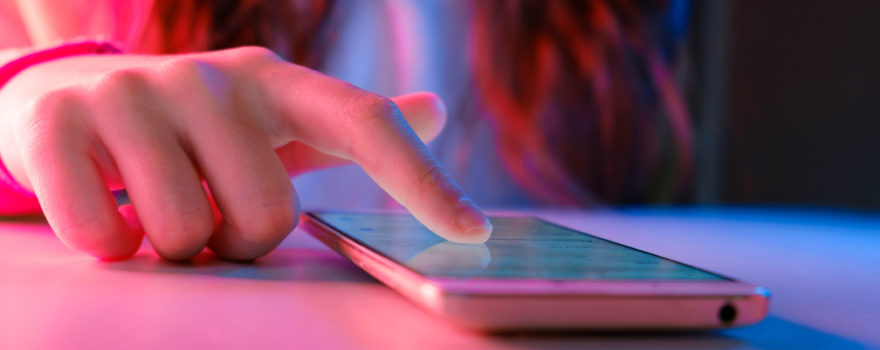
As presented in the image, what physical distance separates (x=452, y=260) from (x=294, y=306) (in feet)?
0.22

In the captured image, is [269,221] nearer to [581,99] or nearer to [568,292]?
[568,292]

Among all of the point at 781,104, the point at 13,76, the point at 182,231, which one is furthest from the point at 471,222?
the point at 781,104

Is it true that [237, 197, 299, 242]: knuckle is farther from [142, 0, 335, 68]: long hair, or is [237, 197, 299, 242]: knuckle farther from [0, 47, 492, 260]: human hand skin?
[142, 0, 335, 68]: long hair

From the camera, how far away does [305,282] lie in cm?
36

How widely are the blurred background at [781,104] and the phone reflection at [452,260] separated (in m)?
0.95

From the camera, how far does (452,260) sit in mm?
314

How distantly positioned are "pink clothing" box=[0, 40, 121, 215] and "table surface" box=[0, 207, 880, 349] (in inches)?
2.0

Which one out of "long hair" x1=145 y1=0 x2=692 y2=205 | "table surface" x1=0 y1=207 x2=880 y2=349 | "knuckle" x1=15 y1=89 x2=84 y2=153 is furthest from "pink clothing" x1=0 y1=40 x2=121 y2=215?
"long hair" x1=145 y1=0 x2=692 y2=205

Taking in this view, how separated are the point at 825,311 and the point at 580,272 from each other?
0.38 feet

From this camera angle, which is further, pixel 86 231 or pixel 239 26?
pixel 239 26

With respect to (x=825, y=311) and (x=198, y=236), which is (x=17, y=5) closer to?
(x=198, y=236)

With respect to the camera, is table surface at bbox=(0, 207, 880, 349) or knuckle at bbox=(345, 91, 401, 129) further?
knuckle at bbox=(345, 91, 401, 129)

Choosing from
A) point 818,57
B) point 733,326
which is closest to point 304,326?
point 733,326

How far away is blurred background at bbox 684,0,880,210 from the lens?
116 cm
